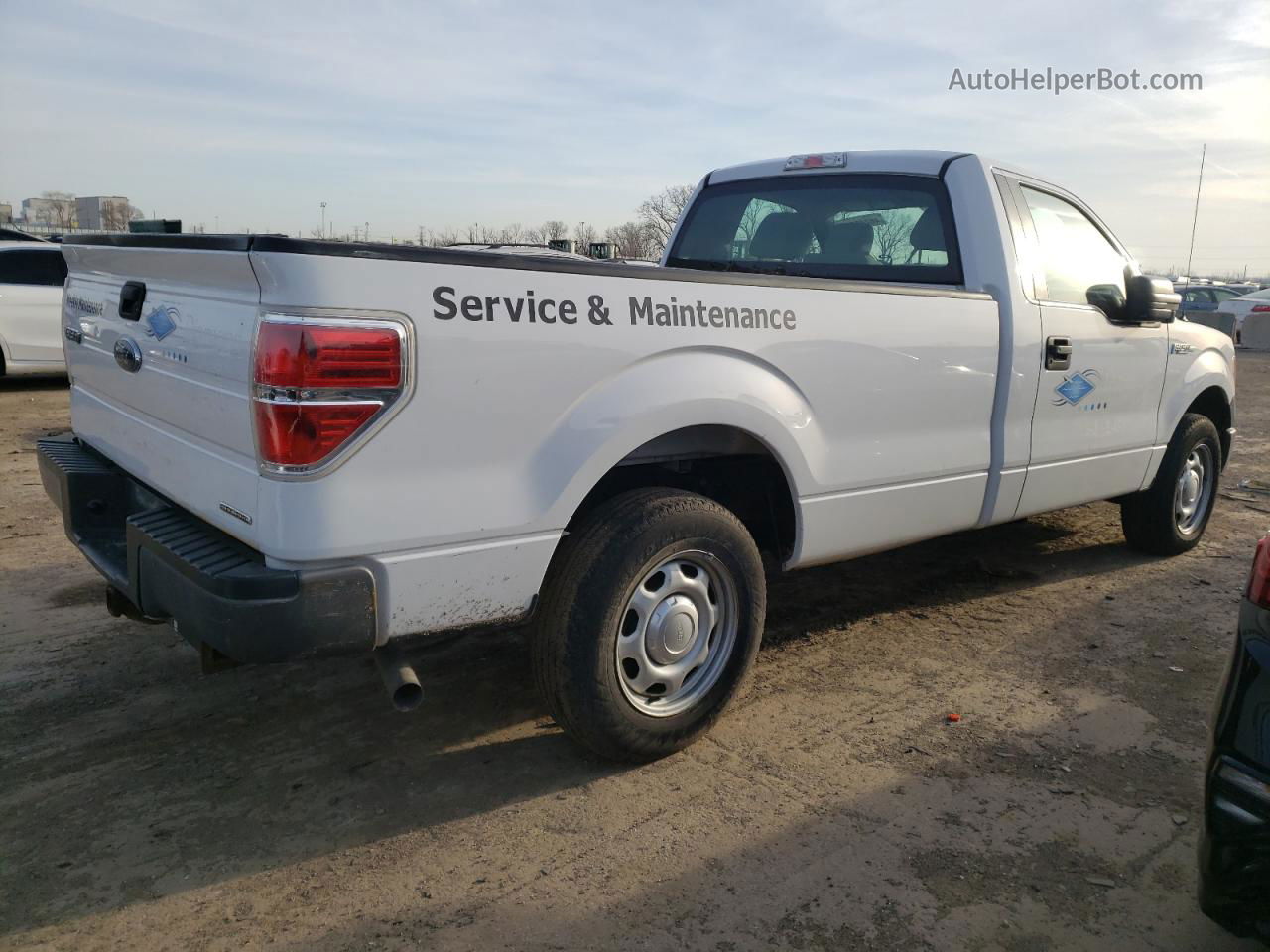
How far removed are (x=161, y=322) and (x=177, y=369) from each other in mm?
177

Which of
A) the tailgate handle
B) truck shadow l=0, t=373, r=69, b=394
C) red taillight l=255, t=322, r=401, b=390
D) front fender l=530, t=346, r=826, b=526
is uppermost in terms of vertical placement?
the tailgate handle

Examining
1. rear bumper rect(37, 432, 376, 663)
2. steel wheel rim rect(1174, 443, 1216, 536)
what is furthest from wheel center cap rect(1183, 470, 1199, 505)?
rear bumper rect(37, 432, 376, 663)

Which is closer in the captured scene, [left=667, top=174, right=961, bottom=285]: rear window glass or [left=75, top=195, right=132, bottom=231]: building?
[left=667, top=174, right=961, bottom=285]: rear window glass

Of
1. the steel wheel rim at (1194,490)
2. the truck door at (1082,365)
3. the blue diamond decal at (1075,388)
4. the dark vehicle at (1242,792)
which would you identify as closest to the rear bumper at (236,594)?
the dark vehicle at (1242,792)

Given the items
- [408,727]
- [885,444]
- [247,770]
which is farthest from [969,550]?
[247,770]

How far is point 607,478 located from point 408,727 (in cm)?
112

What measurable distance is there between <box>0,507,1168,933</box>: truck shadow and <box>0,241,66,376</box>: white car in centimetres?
755

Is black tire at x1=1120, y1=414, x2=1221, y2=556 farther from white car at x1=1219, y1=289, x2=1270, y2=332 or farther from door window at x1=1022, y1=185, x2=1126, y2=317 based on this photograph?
white car at x1=1219, y1=289, x2=1270, y2=332

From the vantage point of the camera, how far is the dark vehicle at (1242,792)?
6.71 feet

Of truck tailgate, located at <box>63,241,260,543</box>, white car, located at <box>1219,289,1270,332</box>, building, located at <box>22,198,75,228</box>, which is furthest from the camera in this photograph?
building, located at <box>22,198,75,228</box>

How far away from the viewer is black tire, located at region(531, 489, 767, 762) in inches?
114

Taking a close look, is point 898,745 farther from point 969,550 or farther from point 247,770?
point 969,550

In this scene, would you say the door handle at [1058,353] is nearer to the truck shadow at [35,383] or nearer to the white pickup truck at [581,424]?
the white pickup truck at [581,424]

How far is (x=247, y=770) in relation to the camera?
314cm
